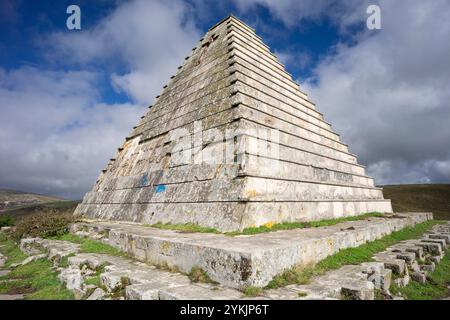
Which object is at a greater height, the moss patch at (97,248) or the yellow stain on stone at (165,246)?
the yellow stain on stone at (165,246)

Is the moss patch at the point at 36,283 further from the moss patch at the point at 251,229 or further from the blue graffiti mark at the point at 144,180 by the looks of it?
the blue graffiti mark at the point at 144,180

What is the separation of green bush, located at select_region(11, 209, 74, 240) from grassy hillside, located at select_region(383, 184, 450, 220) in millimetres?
33249

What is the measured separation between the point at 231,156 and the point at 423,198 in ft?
135

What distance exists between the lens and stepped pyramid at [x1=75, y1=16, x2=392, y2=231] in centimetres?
741

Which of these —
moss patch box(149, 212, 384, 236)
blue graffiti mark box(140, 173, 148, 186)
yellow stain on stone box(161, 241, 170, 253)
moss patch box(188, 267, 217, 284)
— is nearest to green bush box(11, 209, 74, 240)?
blue graffiti mark box(140, 173, 148, 186)

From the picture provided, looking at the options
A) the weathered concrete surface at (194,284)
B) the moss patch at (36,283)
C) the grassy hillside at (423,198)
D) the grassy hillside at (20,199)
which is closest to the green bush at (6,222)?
the moss patch at (36,283)

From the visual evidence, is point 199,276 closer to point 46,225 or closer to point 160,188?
point 160,188

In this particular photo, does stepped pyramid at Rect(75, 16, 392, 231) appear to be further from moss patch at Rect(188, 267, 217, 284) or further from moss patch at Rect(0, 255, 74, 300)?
moss patch at Rect(0, 255, 74, 300)

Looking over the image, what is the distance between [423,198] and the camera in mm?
37531

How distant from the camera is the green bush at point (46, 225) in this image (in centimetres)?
1125

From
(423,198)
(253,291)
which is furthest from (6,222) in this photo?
(423,198)

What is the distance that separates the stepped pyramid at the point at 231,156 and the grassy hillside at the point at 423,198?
2159cm

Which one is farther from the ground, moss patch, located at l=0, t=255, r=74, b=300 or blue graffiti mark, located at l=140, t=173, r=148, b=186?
blue graffiti mark, located at l=140, t=173, r=148, b=186
